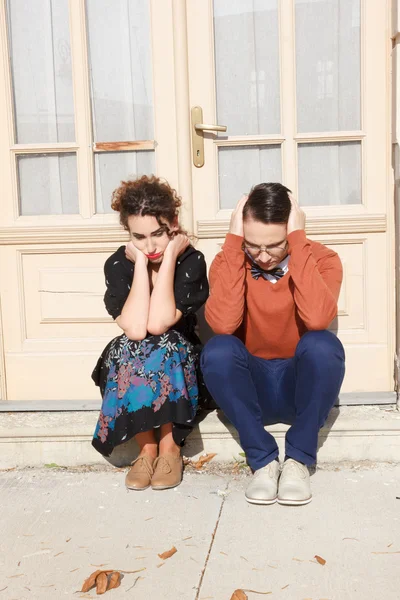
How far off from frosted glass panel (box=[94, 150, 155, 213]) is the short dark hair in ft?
2.67

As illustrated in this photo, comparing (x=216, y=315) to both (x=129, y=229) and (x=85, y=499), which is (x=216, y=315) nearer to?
(x=129, y=229)

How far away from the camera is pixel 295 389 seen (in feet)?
9.74

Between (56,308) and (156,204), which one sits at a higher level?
(156,204)

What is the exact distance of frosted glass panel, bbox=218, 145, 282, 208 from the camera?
3598 mm

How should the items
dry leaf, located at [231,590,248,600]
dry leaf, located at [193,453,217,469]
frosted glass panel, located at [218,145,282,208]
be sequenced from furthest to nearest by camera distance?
frosted glass panel, located at [218,145,282,208] < dry leaf, located at [193,453,217,469] < dry leaf, located at [231,590,248,600]

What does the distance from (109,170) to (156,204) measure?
24.2 inches

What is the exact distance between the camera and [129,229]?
323 cm

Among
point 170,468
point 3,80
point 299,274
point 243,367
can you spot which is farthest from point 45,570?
point 3,80

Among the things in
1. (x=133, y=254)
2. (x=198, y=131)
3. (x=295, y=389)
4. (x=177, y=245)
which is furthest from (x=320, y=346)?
(x=198, y=131)

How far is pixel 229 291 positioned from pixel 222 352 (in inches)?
11.1

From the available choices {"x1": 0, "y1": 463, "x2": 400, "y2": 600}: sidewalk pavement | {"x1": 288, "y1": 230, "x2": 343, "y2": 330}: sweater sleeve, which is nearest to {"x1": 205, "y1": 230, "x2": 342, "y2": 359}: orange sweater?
{"x1": 288, "y1": 230, "x2": 343, "y2": 330}: sweater sleeve

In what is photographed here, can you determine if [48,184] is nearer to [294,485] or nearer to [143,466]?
[143,466]

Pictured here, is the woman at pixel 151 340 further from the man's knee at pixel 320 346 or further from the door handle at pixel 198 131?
the man's knee at pixel 320 346

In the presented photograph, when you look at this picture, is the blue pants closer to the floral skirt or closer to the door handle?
the floral skirt
